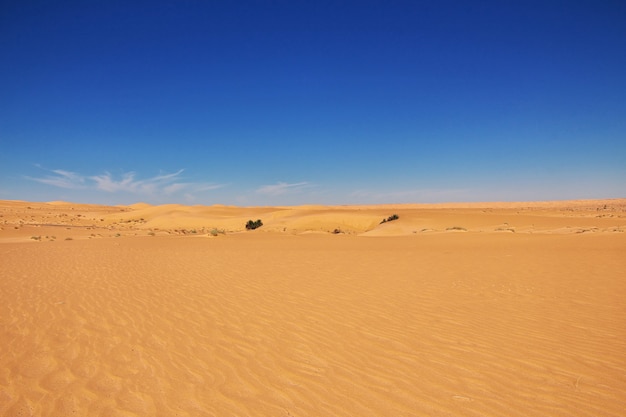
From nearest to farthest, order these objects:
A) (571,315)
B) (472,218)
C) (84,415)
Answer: (84,415)
(571,315)
(472,218)

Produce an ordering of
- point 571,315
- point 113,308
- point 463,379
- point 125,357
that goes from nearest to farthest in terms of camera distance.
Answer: point 463,379 → point 125,357 → point 571,315 → point 113,308

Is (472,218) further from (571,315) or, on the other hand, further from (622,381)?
(622,381)

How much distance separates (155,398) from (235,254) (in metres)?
11.7

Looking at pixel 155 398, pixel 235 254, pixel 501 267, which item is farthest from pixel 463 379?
pixel 235 254

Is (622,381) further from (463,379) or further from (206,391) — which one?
(206,391)

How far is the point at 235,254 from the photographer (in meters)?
15.0

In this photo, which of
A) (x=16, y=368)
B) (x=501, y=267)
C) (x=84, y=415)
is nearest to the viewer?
(x=84, y=415)

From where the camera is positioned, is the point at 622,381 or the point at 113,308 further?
the point at 113,308

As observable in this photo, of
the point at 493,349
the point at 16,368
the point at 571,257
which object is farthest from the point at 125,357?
the point at 571,257

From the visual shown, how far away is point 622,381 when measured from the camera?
11.8 feet

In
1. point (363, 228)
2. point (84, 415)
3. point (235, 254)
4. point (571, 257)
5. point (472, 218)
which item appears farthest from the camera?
point (363, 228)

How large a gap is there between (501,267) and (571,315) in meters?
4.43

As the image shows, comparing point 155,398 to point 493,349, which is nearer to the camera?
point 155,398

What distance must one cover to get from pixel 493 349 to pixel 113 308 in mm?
6269
